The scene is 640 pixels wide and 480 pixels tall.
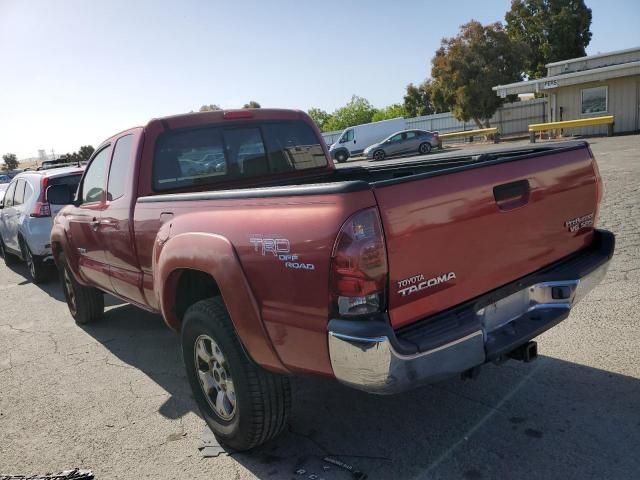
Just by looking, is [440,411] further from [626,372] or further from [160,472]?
[160,472]

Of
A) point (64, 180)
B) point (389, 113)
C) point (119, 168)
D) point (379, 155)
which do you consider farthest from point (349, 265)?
point (389, 113)

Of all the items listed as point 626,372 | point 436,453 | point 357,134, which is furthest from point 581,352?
point 357,134

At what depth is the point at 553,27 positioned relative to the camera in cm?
4528

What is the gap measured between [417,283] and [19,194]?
8.72m

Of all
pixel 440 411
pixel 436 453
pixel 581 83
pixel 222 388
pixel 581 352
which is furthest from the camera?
pixel 581 83

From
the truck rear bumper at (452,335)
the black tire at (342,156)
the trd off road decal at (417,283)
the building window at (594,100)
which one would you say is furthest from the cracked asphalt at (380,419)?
the black tire at (342,156)

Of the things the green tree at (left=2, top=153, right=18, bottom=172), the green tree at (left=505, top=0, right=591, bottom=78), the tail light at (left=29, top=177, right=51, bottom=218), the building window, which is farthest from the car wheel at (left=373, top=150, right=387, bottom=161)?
the green tree at (left=2, top=153, right=18, bottom=172)

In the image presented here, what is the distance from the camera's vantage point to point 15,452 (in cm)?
353

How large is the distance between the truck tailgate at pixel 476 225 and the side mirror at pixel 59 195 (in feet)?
14.0

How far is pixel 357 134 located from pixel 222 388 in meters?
32.2

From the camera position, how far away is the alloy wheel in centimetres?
315

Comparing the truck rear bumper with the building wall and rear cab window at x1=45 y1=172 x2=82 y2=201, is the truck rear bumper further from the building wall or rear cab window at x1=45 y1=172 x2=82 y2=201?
the building wall

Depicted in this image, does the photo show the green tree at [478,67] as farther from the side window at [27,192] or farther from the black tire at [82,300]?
the black tire at [82,300]

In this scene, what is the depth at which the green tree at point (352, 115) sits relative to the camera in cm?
6812
